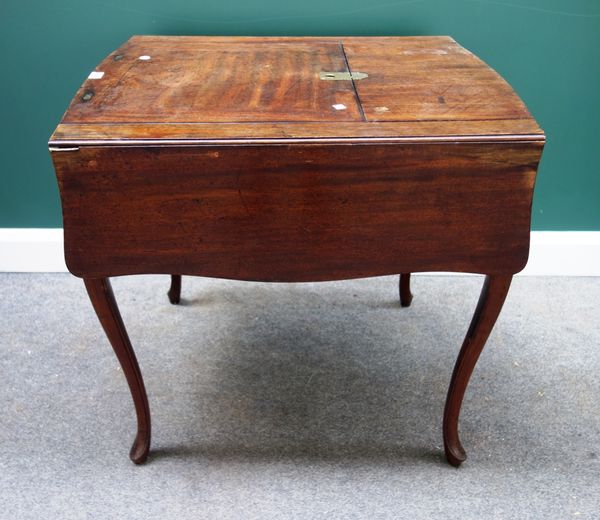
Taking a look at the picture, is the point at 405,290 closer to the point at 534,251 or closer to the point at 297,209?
the point at 534,251

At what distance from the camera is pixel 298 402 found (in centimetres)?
157

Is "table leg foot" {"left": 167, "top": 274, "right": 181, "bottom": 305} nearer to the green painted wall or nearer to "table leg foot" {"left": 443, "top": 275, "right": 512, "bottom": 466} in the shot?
the green painted wall

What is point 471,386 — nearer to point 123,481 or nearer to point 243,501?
point 243,501

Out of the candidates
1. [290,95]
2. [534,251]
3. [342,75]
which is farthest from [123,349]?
[534,251]

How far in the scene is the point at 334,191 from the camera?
3.57ft

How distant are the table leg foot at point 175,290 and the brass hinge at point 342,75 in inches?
→ 29.8

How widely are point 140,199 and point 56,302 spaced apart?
939mm

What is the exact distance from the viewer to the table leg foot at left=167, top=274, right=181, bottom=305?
187cm

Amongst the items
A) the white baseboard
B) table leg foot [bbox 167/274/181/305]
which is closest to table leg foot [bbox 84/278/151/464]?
table leg foot [bbox 167/274/181/305]

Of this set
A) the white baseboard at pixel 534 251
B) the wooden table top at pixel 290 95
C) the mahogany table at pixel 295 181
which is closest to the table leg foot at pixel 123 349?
the mahogany table at pixel 295 181

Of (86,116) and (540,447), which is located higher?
(86,116)

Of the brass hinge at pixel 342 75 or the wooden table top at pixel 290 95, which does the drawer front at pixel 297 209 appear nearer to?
the wooden table top at pixel 290 95

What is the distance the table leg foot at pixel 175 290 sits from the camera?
6.15 ft

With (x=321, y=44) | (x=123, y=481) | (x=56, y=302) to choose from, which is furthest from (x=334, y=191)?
(x=56, y=302)
